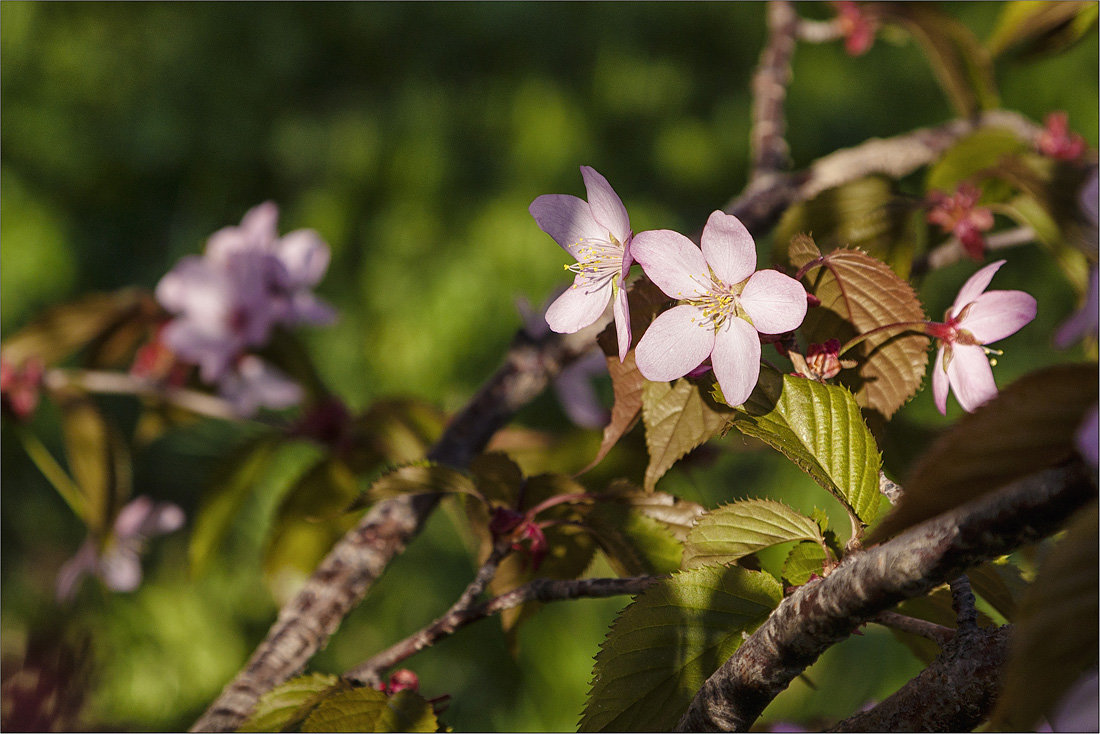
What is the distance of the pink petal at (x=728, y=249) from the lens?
39 cm

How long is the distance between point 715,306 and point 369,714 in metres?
0.28

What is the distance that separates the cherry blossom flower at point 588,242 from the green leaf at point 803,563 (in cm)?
14

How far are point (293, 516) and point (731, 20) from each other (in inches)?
84.3

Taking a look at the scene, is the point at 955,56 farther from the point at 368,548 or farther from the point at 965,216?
the point at 368,548

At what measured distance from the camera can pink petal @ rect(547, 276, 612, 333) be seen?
42 centimetres

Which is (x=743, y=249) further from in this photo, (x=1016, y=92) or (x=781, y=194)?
(x=1016, y=92)

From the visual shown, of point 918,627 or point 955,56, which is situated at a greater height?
point 955,56

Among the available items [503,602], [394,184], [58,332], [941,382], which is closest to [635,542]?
[503,602]

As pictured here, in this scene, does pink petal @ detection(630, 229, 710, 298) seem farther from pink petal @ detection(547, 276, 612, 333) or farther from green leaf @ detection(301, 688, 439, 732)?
green leaf @ detection(301, 688, 439, 732)

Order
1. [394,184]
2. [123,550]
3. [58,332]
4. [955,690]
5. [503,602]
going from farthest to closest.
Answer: [394,184]
[123,550]
[58,332]
[503,602]
[955,690]

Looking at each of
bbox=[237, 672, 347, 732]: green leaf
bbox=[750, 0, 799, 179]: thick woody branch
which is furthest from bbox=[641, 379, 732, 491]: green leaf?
bbox=[750, 0, 799, 179]: thick woody branch

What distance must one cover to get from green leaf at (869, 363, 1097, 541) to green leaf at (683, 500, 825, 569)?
0.43 ft

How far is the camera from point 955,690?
1.17ft

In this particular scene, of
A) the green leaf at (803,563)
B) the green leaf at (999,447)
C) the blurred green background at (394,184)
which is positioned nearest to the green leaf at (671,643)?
the green leaf at (803,563)
